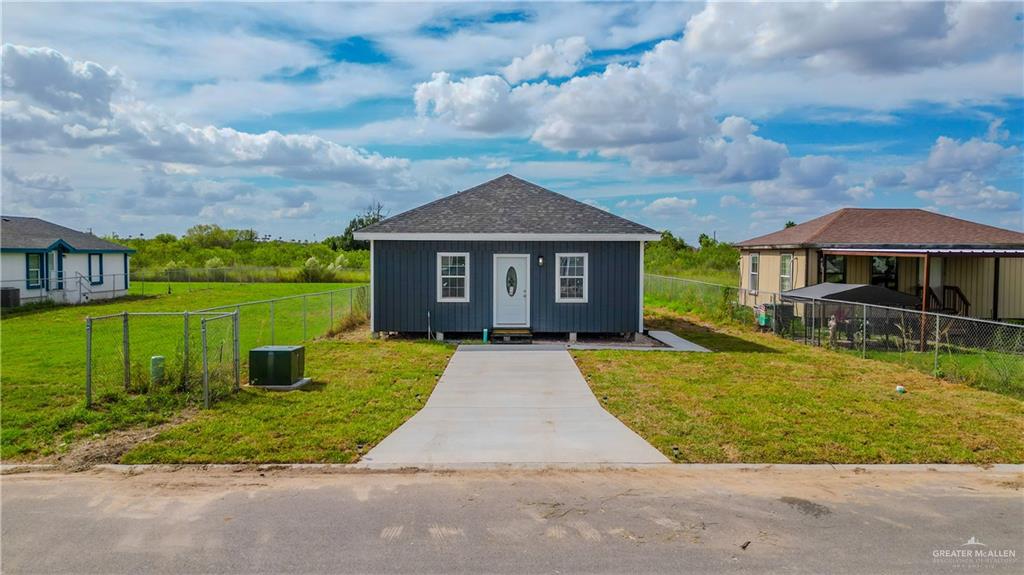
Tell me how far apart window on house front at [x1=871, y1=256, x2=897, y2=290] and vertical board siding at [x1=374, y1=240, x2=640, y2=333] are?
32.6ft

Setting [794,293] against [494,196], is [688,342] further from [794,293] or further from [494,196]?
[494,196]

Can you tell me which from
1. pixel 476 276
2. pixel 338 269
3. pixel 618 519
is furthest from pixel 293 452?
pixel 338 269

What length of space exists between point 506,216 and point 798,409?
10008 mm

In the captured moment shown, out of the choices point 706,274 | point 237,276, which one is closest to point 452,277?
point 706,274

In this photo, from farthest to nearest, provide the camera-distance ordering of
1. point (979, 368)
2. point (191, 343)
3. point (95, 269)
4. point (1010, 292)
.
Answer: point (95, 269)
point (1010, 292)
point (979, 368)
point (191, 343)

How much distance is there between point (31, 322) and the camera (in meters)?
22.5

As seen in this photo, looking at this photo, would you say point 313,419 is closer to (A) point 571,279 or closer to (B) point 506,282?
(B) point 506,282

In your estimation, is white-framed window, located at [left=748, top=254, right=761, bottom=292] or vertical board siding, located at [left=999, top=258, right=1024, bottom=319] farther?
white-framed window, located at [left=748, top=254, right=761, bottom=292]

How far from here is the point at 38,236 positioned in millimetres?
31391

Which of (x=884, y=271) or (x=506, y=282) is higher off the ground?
(x=884, y=271)

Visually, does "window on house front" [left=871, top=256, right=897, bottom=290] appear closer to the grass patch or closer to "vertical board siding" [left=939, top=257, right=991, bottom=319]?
"vertical board siding" [left=939, top=257, right=991, bottom=319]

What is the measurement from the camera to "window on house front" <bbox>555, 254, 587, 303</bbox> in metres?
17.8

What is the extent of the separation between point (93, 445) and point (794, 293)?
58.9 ft

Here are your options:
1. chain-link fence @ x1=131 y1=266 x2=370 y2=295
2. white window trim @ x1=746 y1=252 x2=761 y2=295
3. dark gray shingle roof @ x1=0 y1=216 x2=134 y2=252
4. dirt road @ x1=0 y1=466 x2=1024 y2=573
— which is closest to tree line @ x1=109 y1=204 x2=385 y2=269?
chain-link fence @ x1=131 y1=266 x2=370 y2=295
